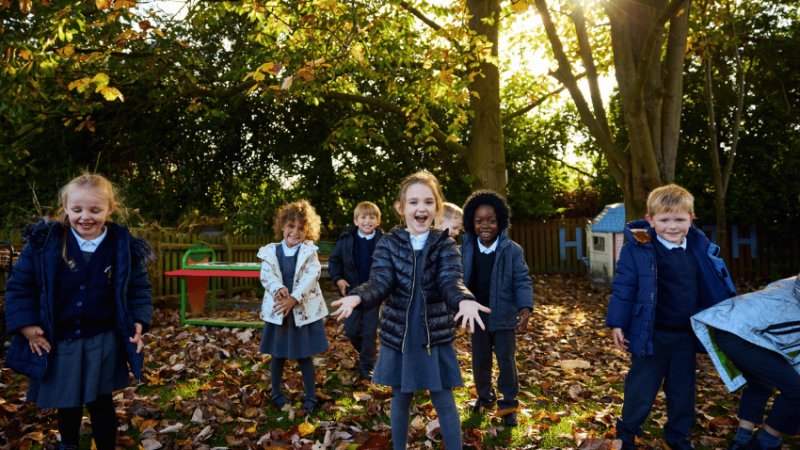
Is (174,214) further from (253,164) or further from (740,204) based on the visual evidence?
(740,204)

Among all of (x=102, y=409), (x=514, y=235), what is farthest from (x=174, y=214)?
(x=102, y=409)

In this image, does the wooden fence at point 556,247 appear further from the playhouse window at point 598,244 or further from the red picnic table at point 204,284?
the red picnic table at point 204,284

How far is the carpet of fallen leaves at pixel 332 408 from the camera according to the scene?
3.72 meters

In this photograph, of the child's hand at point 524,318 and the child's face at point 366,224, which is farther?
the child's face at point 366,224

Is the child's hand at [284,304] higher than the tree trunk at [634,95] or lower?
lower

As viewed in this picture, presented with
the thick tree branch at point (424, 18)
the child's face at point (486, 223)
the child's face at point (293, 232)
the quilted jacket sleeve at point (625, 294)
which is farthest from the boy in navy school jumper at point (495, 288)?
the thick tree branch at point (424, 18)

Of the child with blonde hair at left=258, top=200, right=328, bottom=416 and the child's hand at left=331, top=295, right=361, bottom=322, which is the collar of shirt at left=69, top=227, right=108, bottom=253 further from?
the child's hand at left=331, top=295, right=361, bottom=322

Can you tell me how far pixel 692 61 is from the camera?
14195mm

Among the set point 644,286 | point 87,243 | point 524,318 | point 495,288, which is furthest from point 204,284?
point 644,286

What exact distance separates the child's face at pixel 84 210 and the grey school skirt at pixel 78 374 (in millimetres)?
642

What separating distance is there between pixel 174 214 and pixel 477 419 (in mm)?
11444

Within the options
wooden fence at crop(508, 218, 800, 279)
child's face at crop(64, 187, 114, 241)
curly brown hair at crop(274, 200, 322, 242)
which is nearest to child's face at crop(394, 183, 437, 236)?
curly brown hair at crop(274, 200, 322, 242)

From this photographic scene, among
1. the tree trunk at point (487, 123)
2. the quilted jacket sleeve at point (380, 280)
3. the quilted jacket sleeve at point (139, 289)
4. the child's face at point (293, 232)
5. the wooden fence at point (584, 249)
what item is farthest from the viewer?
the wooden fence at point (584, 249)

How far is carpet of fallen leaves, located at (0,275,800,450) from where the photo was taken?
3.72 metres
